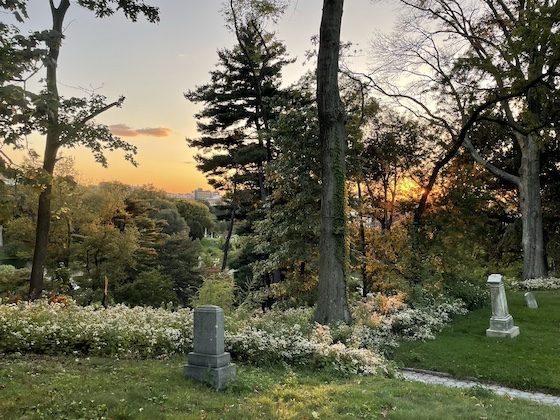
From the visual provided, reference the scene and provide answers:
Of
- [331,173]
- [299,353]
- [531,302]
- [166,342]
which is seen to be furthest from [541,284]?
[166,342]

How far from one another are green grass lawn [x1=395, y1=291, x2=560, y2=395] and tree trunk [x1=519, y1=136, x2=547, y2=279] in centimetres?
970

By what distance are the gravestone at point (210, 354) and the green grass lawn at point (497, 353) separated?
503cm

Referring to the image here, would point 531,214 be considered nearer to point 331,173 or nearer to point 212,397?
point 331,173

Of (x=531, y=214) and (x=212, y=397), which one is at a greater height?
(x=531, y=214)

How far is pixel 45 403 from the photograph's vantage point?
4.62 meters

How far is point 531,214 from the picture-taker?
22.0 metres

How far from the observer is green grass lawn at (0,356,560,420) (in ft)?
15.2

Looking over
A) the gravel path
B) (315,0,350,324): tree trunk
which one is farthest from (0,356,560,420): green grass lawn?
(315,0,350,324): tree trunk

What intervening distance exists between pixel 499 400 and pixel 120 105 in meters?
13.2

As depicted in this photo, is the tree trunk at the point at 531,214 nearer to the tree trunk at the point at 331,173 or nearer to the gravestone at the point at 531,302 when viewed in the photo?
the gravestone at the point at 531,302

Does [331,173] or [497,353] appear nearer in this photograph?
[497,353]

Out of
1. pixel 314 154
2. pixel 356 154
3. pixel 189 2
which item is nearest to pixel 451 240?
pixel 356 154

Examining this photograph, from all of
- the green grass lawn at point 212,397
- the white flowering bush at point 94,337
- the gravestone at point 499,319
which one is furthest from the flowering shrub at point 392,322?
the white flowering bush at point 94,337

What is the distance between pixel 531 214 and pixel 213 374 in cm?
2066
